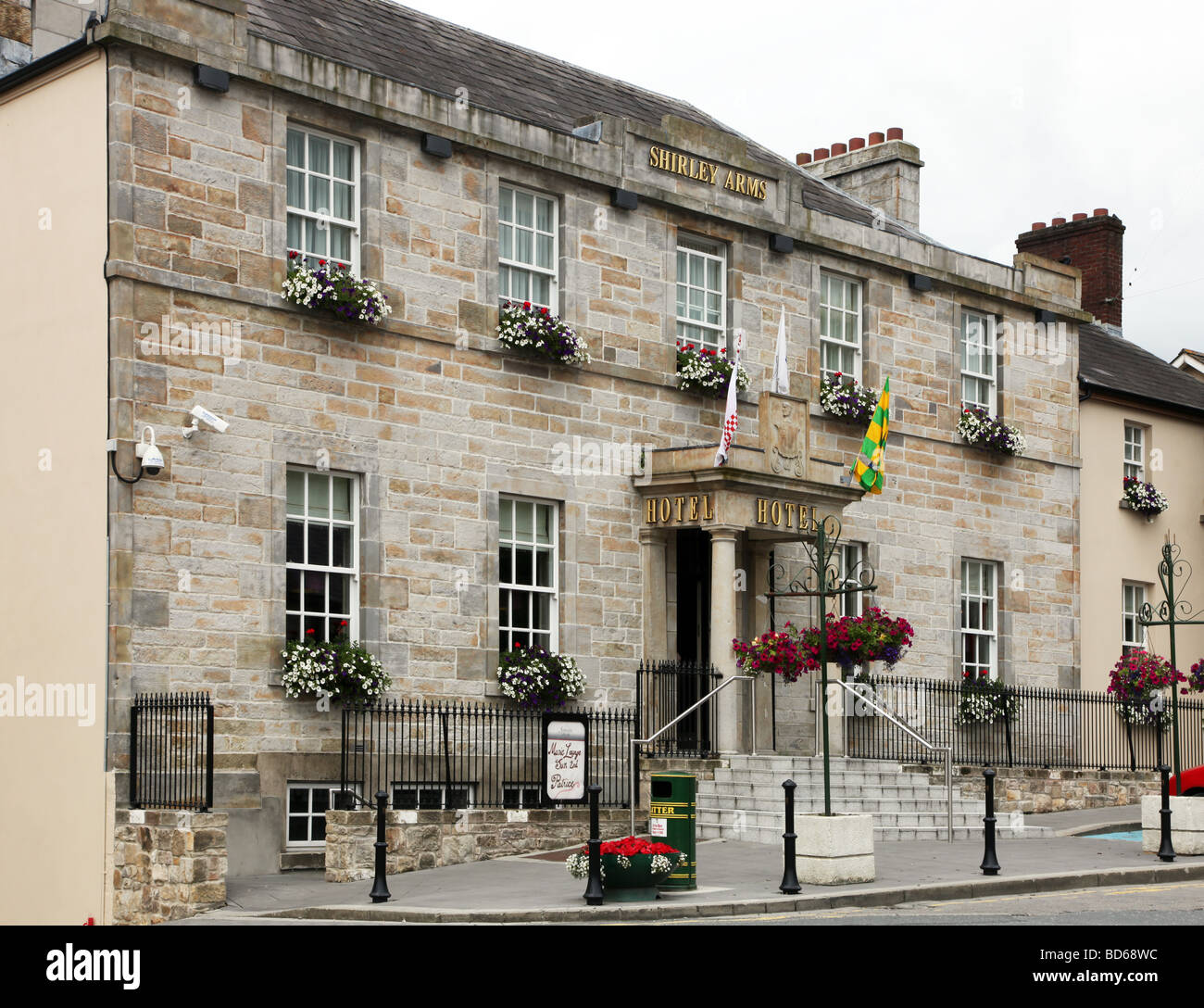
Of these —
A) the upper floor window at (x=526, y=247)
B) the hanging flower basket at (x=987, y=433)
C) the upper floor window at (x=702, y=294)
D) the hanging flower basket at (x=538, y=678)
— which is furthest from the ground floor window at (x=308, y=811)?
the hanging flower basket at (x=987, y=433)

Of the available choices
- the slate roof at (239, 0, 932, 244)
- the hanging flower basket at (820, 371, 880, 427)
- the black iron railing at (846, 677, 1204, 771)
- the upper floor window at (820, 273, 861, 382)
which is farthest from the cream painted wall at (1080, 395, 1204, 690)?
the hanging flower basket at (820, 371, 880, 427)

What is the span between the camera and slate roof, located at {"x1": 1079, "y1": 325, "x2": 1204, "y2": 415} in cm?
3069

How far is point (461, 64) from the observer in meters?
23.7

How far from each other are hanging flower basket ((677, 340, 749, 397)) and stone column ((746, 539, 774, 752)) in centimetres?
216

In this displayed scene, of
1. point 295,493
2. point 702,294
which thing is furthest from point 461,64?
point 295,493

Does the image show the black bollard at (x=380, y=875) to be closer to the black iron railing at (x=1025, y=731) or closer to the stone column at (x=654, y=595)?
the stone column at (x=654, y=595)

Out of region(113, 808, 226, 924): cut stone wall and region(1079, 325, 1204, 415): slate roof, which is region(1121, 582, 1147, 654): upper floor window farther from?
region(113, 808, 226, 924): cut stone wall

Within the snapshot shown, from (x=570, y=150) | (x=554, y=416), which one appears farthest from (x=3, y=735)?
(x=570, y=150)

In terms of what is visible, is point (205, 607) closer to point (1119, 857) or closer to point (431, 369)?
point (431, 369)

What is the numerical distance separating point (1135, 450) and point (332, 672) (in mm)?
18030

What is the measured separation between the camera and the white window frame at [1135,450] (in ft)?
102

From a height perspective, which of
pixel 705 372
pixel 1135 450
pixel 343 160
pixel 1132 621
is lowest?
pixel 1132 621

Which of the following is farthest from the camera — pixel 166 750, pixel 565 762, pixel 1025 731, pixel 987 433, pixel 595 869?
pixel 987 433

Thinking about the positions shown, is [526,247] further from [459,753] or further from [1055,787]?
[1055,787]
